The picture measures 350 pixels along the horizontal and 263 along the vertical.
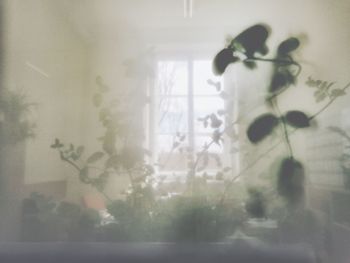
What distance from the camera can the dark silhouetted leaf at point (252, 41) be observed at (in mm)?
854

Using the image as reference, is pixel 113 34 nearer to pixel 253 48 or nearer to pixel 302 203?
pixel 253 48

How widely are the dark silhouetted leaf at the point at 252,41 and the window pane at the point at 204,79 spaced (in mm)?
102

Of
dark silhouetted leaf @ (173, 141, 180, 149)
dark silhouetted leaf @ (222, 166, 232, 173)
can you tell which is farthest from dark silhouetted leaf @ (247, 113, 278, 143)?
dark silhouetted leaf @ (173, 141, 180, 149)

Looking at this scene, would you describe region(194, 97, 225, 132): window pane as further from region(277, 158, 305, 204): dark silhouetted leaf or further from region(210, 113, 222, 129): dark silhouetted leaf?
region(277, 158, 305, 204): dark silhouetted leaf

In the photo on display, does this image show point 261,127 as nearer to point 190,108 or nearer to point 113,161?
point 190,108

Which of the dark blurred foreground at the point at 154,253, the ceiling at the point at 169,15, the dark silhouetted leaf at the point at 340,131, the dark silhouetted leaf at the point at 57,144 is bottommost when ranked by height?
the dark blurred foreground at the point at 154,253

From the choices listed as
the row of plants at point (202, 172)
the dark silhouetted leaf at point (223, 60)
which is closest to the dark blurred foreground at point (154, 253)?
the row of plants at point (202, 172)

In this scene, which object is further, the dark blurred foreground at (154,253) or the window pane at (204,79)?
the window pane at (204,79)

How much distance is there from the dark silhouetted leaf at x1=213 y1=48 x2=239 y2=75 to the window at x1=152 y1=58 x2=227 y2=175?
23 millimetres

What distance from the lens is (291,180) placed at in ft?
2.72

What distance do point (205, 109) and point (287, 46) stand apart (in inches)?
11.6

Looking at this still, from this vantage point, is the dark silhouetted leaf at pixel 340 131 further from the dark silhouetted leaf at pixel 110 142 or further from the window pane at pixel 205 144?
the dark silhouetted leaf at pixel 110 142

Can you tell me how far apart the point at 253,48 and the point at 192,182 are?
43 centimetres

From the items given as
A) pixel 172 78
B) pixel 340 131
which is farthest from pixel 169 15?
pixel 340 131
